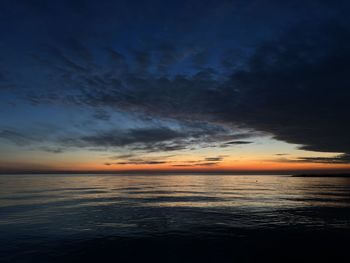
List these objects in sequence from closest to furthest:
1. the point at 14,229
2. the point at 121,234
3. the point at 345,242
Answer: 1. the point at 345,242
2. the point at 121,234
3. the point at 14,229

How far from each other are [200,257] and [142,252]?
4643 mm

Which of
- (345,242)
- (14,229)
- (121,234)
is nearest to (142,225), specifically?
(121,234)

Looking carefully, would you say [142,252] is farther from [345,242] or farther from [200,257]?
[345,242]

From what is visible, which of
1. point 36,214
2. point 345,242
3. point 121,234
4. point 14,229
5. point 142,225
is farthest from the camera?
point 36,214

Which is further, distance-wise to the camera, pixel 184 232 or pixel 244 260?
pixel 184 232

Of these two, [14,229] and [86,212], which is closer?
[14,229]

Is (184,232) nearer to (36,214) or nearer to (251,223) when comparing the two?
(251,223)

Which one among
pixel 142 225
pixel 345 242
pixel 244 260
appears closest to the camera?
pixel 244 260

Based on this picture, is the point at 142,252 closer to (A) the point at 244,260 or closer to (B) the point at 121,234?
(B) the point at 121,234

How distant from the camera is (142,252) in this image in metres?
19.7

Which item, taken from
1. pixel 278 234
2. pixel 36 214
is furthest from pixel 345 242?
→ pixel 36 214

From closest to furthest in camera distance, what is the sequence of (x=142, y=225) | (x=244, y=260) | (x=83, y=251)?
(x=244, y=260) < (x=83, y=251) < (x=142, y=225)

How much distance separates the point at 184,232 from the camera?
2519cm

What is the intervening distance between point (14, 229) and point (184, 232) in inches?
700
